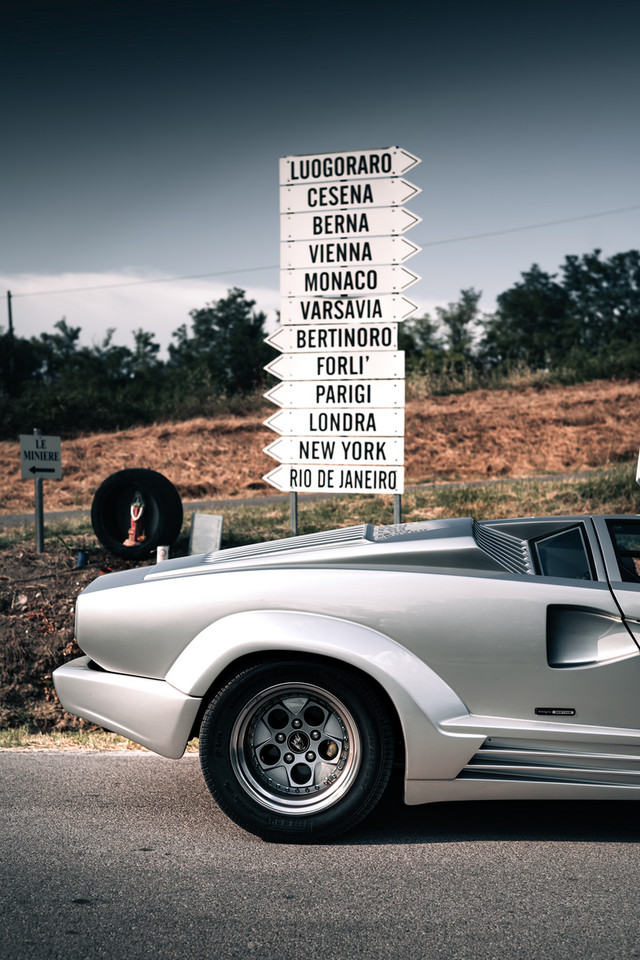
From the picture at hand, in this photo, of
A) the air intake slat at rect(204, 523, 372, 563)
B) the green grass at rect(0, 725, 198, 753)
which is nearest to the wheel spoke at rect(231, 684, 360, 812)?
the air intake slat at rect(204, 523, 372, 563)

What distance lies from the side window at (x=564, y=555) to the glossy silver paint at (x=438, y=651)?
99mm

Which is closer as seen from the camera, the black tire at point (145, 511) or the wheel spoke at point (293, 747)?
the wheel spoke at point (293, 747)

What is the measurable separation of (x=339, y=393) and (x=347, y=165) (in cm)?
208

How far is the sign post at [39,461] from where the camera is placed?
8.83 metres

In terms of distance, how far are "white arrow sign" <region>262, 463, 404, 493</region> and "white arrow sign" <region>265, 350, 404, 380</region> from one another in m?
0.85

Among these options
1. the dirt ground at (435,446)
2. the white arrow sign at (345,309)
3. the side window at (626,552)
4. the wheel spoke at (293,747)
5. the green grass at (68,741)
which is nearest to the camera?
the wheel spoke at (293,747)

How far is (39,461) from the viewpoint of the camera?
8.94m

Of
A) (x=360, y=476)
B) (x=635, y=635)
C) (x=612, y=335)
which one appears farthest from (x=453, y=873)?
(x=612, y=335)

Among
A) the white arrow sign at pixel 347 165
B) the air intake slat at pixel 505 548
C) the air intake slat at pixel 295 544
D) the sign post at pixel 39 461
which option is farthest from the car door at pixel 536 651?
the sign post at pixel 39 461

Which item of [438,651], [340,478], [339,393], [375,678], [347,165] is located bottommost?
[375,678]

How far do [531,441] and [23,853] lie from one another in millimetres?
20265

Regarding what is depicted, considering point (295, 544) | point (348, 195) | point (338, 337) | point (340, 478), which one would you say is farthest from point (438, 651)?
point (348, 195)

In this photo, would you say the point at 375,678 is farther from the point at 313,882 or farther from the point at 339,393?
the point at 339,393

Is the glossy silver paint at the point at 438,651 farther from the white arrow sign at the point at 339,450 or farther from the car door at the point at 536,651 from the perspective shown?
the white arrow sign at the point at 339,450
